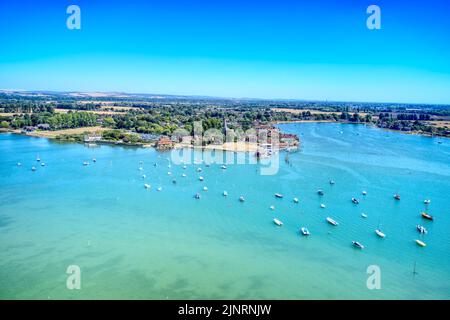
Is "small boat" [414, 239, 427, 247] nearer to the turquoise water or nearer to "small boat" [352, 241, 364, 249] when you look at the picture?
the turquoise water

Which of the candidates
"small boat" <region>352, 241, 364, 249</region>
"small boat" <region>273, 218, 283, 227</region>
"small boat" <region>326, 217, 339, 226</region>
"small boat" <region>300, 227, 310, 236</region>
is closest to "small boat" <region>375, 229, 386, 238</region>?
"small boat" <region>352, 241, 364, 249</region>

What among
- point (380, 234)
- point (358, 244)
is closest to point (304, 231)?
point (358, 244)

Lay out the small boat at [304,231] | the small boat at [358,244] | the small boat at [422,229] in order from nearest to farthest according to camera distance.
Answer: the small boat at [358,244]
the small boat at [304,231]
the small boat at [422,229]

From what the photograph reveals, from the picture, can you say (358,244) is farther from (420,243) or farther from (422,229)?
(422,229)

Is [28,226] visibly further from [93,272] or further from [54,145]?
[54,145]

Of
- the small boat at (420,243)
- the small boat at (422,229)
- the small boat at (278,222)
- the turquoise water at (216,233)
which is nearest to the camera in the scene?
the turquoise water at (216,233)

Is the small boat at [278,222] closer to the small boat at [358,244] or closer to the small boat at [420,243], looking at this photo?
the small boat at [358,244]

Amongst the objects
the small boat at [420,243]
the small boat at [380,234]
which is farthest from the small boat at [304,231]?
the small boat at [420,243]
